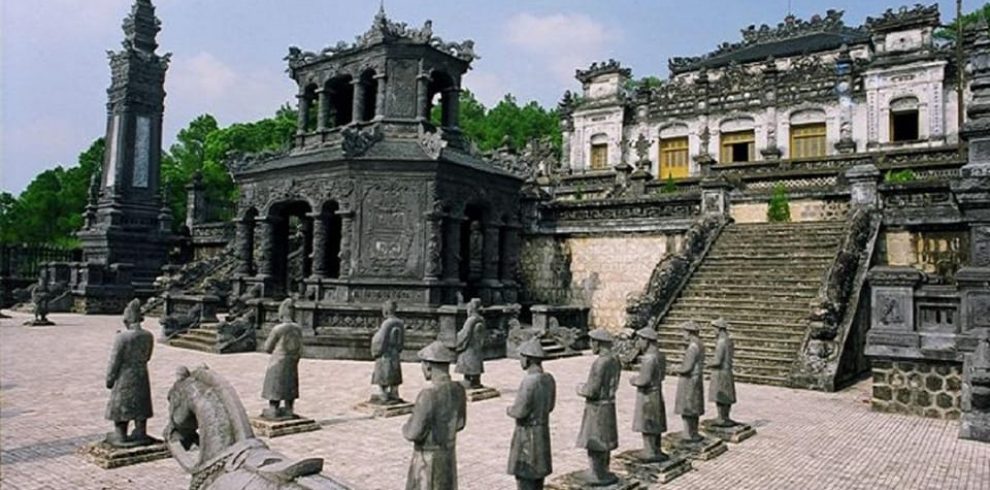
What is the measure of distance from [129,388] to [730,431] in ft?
23.5

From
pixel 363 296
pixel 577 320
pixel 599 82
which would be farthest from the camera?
pixel 599 82

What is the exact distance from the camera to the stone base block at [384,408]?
383 inches

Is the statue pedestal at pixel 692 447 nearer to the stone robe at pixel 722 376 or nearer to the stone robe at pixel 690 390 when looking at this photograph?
the stone robe at pixel 690 390

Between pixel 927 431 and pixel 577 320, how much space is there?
409 inches

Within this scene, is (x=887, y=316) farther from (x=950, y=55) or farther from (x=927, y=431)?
(x=950, y=55)

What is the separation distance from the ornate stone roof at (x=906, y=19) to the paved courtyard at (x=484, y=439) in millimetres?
23121

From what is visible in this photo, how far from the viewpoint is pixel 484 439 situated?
8500mm

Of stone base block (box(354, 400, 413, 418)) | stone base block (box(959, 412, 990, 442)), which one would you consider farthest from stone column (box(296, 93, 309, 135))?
stone base block (box(959, 412, 990, 442))

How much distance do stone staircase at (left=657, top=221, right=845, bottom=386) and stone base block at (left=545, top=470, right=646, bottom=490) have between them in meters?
7.30

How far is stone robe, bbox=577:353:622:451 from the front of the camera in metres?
6.46

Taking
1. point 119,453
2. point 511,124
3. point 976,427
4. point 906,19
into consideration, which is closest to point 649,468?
point 976,427

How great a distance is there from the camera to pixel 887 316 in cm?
1057

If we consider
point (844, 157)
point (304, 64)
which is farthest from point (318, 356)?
point (844, 157)

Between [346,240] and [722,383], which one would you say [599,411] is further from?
[346,240]
